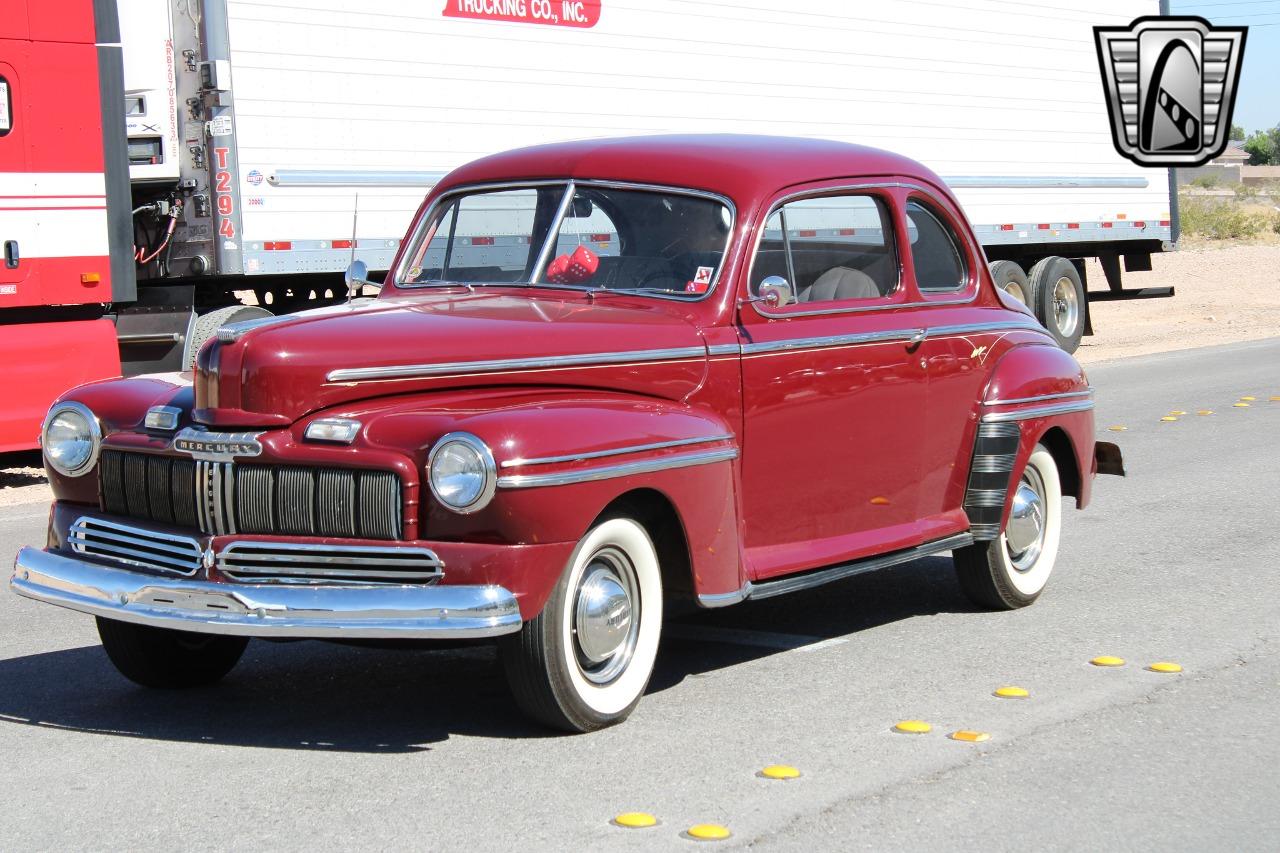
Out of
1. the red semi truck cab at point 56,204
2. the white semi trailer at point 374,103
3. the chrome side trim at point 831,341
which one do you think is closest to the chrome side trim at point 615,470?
the chrome side trim at point 831,341

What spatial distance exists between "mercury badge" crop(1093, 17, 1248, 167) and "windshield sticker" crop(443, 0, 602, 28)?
888 centimetres

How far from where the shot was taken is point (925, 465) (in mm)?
6328

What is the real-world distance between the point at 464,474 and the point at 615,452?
51cm

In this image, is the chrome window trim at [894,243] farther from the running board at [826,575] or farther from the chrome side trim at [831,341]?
the running board at [826,575]

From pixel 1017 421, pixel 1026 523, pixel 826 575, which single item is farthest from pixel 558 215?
pixel 1026 523

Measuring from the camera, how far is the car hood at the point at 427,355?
487 cm

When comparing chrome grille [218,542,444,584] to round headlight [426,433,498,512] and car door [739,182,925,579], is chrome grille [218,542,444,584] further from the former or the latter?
car door [739,182,925,579]

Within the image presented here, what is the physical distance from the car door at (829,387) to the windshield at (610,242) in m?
0.19

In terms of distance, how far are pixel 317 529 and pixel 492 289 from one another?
1514 mm

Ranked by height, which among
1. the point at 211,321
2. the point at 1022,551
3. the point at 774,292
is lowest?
the point at 1022,551

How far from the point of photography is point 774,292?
568cm

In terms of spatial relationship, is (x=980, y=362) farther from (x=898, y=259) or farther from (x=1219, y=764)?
(x=1219, y=764)

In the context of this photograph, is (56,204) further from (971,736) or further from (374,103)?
(971,736)

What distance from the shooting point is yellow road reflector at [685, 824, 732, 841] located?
13.2ft
